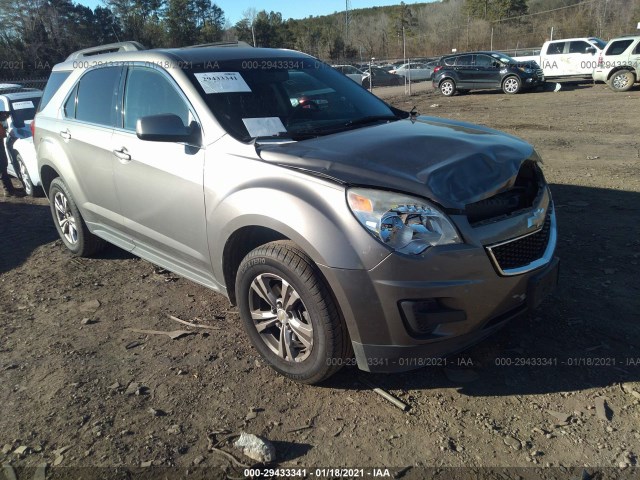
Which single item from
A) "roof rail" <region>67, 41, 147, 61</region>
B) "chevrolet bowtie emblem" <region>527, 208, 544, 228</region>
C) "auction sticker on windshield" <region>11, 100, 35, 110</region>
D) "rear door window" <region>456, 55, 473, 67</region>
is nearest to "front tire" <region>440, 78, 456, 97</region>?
"rear door window" <region>456, 55, 473, 67</region>

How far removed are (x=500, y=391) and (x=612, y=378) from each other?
0.64 meters

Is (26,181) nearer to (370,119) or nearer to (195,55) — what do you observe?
(195,55)

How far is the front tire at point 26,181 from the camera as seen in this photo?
26.1ft

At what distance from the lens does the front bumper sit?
7.95 feet

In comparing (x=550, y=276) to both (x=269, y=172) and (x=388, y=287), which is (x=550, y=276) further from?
(x=269, y=172)

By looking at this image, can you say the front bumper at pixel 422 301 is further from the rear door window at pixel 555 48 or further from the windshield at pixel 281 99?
the rear door window at pixel 555 48

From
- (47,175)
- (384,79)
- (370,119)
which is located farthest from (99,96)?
(384,79)

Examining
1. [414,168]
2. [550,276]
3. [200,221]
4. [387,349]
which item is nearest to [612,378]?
[550,276]

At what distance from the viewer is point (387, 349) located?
254cm

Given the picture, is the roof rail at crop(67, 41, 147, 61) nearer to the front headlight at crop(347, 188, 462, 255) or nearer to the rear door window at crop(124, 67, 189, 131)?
the rear door window at crop(124, 67, 189, 131)

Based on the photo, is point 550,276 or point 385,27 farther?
point 385,27

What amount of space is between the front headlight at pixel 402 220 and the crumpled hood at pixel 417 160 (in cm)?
5

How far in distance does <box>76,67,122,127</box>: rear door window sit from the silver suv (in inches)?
1.0

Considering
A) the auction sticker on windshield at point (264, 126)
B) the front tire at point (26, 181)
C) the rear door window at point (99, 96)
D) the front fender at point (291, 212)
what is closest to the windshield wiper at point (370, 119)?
the auction sticker on windshield at point (264, 126)
